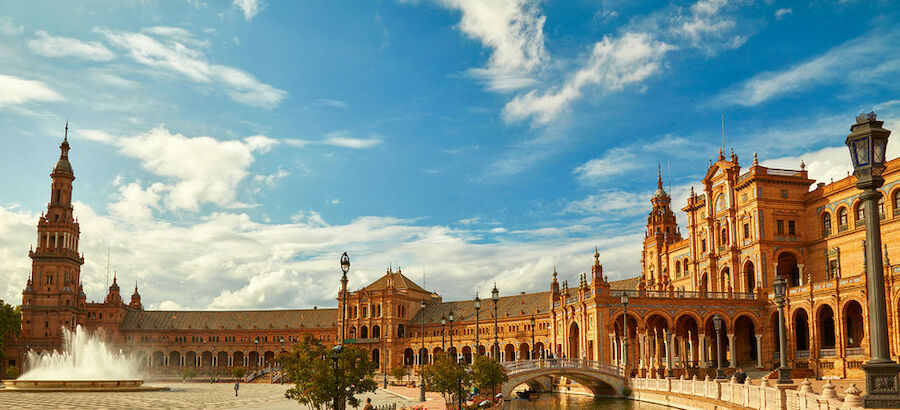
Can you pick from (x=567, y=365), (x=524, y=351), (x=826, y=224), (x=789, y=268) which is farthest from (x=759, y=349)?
(x=524, y=351)

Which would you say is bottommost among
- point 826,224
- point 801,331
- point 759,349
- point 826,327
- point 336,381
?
A: point 759,349

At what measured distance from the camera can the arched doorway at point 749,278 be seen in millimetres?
75062

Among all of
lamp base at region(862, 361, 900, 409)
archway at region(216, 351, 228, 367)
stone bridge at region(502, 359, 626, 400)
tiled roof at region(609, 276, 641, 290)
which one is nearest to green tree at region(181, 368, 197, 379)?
archway at region(216, 351, 228, 367)

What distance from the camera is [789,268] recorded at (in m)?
75.0

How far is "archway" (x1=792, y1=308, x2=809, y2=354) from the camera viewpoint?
67.0 m

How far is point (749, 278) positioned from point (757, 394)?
44.3 metres

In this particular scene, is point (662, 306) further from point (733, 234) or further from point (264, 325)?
point (264, 325)

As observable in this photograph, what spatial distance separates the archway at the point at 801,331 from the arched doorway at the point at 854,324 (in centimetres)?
348

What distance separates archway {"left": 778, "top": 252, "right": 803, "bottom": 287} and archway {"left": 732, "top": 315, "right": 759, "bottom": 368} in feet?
19.1

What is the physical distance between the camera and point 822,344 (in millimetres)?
64188

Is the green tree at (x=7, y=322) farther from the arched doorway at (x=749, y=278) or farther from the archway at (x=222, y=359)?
the arched doorway at (x=749, y=278)

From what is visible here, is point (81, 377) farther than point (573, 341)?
Yes

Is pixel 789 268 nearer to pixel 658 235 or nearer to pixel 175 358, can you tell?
A: pixel 658 235

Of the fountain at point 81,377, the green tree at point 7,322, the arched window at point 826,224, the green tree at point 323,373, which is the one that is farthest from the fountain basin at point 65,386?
the arched window at point 826,224
